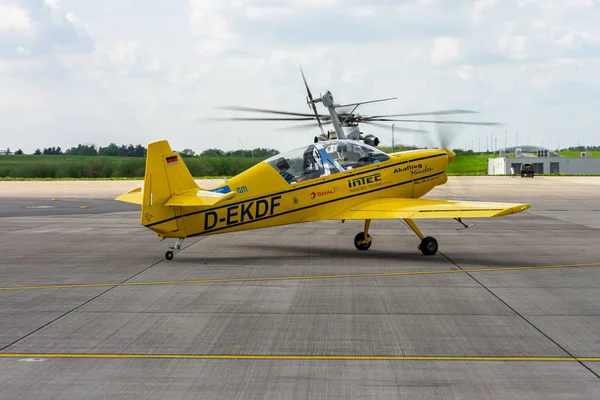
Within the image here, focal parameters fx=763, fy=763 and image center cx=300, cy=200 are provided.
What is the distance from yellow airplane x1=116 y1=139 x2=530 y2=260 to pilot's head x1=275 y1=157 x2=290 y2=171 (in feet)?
0.07

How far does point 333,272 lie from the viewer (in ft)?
46.0

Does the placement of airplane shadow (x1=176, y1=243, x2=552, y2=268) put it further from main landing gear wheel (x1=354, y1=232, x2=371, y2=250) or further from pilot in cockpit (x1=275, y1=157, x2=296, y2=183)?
pilot in cockpit (x1=275, y1=157, x2=296, y2=183)

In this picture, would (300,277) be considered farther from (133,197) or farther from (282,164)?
(133,197)

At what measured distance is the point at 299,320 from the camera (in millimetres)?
9766

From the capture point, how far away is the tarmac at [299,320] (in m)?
7.02

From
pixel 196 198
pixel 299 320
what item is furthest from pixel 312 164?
pixel 299 320

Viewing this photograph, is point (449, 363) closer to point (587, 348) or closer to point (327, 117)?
point (587, 348)

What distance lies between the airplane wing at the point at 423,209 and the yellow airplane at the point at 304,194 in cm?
2

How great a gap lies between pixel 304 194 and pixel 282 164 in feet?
2.60

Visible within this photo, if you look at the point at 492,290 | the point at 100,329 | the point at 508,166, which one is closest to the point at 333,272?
the point at 492,290

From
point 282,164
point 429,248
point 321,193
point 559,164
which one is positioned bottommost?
point 559,164

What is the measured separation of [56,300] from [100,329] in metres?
2.32

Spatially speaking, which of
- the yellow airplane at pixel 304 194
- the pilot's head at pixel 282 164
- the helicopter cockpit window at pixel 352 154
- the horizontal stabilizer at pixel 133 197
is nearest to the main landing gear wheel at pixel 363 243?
the yellow airplane at pixel 304 194

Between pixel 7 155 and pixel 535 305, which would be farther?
pixel 7 155
